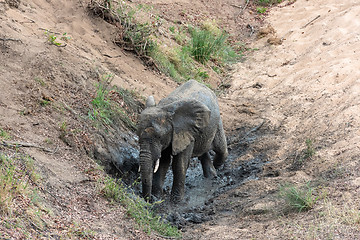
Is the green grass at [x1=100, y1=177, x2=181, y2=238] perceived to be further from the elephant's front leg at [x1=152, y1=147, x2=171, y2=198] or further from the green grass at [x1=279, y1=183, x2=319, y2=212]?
the green grass at [x1=279, y1=183, x2=319, y2=212]

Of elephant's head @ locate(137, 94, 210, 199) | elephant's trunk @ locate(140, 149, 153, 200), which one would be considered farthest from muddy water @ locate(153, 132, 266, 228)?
elephant's head @ locate(137, 94, 210, 199)

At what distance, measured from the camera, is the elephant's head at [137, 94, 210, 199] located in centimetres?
725

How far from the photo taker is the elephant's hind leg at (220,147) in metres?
9.12

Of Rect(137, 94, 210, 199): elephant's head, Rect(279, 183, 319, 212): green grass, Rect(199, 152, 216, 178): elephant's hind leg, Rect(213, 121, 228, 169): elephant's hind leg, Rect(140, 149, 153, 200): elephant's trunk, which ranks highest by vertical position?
Rect(279, 183, 319, 212): green grass

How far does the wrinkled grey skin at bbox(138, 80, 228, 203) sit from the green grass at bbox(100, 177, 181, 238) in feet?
2.35

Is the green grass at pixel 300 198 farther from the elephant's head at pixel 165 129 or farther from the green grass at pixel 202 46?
the green grass at pixel 202 46

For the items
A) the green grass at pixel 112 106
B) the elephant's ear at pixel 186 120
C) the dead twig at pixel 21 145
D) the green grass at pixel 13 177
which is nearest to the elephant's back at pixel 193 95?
the elephant's ear at pixel 186 120

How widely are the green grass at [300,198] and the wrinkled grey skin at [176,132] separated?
1.83 m

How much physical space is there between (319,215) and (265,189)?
1711 mm

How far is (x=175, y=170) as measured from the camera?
7.98 m

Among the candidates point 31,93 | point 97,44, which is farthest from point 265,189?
point 97,44

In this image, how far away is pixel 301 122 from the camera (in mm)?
9969

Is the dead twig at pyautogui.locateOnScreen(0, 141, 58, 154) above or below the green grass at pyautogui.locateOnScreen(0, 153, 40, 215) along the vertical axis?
below

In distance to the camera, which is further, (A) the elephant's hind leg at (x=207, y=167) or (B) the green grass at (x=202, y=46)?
(B) the green grass at (x=202, y=46)
